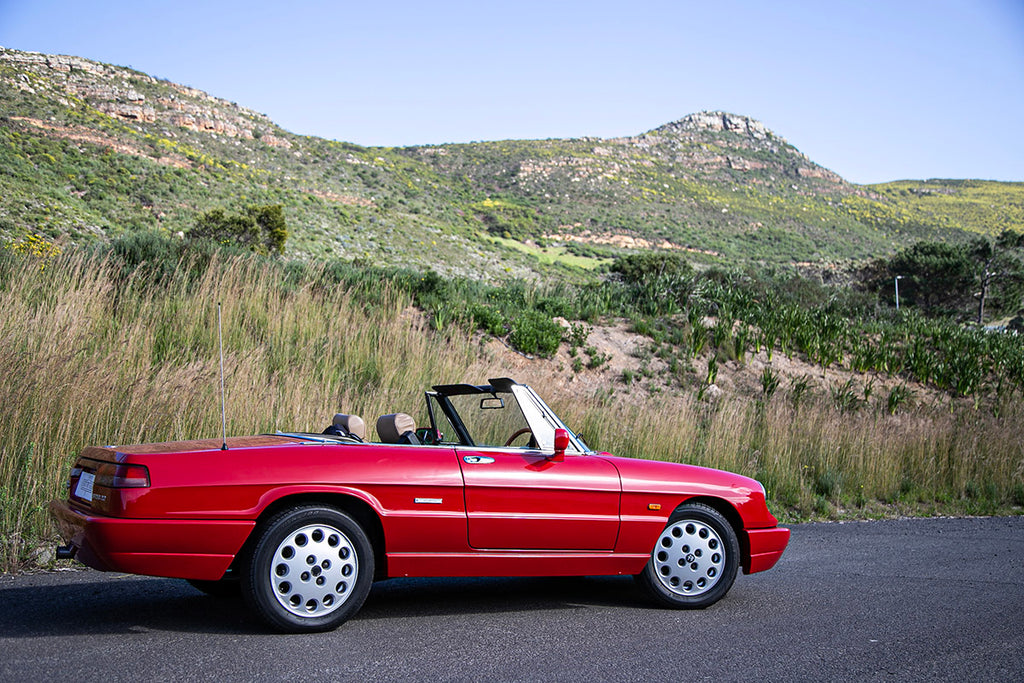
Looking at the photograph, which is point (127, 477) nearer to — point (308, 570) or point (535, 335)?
point (308, 570)

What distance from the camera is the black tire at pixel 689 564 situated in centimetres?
557

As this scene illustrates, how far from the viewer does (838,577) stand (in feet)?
22.6

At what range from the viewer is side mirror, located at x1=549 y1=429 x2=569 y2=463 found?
5238mm

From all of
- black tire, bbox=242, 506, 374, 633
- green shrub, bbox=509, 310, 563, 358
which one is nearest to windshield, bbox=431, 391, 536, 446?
black tire, bbox=242, 506, 374, 633

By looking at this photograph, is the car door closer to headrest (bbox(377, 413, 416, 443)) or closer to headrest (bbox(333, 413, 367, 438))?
headrest (bbox(377, 413, 416, 443))

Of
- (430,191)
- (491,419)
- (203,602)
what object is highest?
(430,191)

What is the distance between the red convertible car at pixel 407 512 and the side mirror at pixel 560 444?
0.05 feet

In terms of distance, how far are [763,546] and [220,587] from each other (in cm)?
362

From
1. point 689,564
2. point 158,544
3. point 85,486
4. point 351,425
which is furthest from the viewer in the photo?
point 689,564

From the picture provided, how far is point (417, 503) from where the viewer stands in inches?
193

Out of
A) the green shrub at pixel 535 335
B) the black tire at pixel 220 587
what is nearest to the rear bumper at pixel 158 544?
the black tire at pixel 220 587

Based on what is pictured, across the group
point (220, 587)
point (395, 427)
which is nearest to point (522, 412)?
point (395, 427)

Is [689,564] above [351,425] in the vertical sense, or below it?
below

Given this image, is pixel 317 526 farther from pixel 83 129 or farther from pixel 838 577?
pixel 83 129
